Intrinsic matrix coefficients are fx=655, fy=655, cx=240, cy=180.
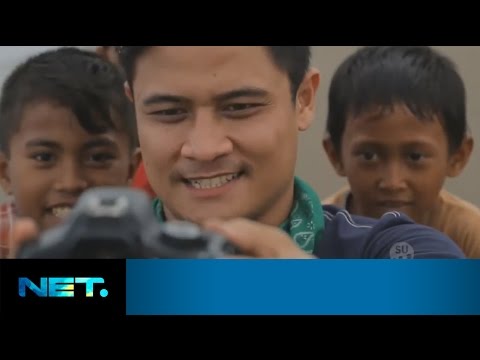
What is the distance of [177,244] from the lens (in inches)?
101

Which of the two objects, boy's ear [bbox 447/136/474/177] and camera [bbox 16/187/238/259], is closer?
camera [bbox 16/187/238/259]

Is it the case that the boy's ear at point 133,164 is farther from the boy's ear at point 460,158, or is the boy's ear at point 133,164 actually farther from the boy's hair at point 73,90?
the boy's ear at point 460,158

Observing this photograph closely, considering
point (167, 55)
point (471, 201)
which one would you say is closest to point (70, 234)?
point (167, 55)

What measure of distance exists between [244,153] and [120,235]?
57 cm

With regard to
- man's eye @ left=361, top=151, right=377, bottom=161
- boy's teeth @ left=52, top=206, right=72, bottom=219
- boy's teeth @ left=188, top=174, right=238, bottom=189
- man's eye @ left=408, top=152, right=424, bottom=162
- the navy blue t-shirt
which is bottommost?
the navy blue t-shirt

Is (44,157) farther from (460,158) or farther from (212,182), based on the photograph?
(460,158)

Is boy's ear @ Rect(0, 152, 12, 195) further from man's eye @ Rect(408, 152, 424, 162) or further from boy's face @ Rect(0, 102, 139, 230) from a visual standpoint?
man's eye @ Rect(408, 152, 424, 162)

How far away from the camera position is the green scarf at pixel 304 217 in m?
2.60

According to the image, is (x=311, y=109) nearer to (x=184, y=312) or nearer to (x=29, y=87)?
(x=184, y=312)

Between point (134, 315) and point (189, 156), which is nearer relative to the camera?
point (189, 156)

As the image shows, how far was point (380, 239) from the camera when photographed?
2.60 metres

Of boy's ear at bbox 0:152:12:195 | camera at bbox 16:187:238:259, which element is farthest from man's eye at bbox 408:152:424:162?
boy's ear at bbox 0:152:12:195

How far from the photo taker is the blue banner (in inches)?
103
